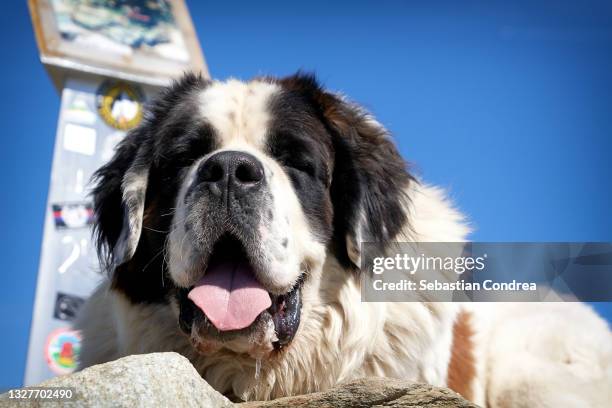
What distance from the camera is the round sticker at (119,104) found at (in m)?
8.32

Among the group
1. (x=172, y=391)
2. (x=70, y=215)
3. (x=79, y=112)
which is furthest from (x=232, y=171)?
(x=79, y=112)

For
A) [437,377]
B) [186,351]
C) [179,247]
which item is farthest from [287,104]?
[437,377]

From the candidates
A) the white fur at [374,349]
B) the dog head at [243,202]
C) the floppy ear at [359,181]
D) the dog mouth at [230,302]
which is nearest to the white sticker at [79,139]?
the dog head at [243,202]

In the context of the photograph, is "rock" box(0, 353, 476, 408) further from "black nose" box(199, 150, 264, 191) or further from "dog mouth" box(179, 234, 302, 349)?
"black nose" box(199, 150, 264, 191)

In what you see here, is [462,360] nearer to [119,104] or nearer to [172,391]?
[172,391]

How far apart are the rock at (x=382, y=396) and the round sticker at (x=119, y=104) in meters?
6.98

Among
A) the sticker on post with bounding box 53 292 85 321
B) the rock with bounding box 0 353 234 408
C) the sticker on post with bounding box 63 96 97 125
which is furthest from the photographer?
the sticker on post with bounding box 63 96 97 125

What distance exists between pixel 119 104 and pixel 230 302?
21.5ft

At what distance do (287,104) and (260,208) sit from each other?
0.69 metres

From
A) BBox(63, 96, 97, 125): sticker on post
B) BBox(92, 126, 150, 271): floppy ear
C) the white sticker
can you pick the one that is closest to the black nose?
BBox(92, 126, 150, 271): floppy ear

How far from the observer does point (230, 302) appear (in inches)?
92.7

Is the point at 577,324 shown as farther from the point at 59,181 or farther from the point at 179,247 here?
the point at 59,181

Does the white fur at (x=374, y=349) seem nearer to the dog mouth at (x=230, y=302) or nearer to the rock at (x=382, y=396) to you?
the dog mouth at (x=230, y=302)

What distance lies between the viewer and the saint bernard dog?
7.79 ft
